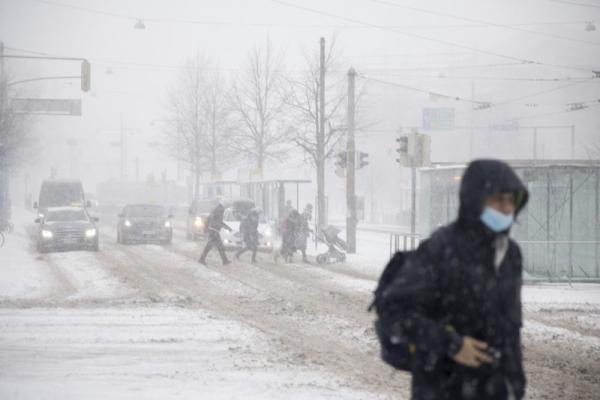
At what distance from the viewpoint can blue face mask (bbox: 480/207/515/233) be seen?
389 centimetres

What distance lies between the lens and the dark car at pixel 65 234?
92.8ft

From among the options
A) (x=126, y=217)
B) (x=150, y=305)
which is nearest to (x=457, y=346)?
(x=150, y=305)

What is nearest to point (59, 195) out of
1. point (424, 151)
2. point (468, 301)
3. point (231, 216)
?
point (231, 216)

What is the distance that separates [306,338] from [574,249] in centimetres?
1151

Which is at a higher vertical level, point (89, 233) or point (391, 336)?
point (391, 336)

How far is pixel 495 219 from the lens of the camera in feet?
12.8

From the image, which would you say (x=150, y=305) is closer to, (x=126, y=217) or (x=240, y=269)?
(x=240, y=269)

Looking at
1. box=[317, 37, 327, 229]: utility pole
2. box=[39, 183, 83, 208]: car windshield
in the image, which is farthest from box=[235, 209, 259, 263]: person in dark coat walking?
box=[39, 183, 83, 208]: car windshield

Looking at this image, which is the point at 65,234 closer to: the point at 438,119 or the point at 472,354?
the point at 438,119

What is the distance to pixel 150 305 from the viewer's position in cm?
1513

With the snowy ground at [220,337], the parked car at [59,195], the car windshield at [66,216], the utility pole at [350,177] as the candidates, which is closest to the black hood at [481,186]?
the snowy ground at [220,337]

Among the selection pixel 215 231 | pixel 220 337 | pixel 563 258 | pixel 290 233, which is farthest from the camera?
pixel 290 233

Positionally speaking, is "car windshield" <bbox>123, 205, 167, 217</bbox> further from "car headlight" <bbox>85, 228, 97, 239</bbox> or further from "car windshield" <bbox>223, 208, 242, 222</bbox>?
"car headlight" <bbox>85, 228, 97, 239</bbox>

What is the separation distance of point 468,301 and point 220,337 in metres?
8.03
